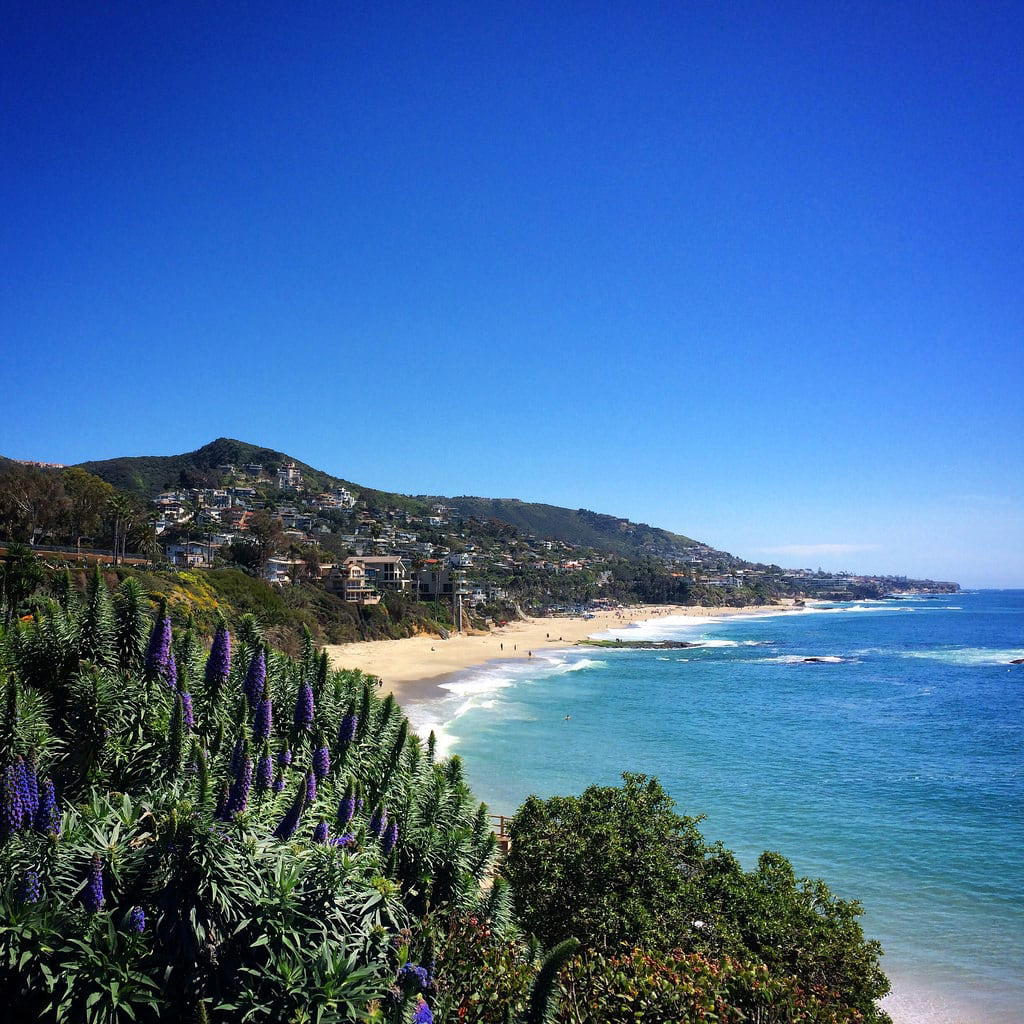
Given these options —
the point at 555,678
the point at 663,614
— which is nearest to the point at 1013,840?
the point at 555,678

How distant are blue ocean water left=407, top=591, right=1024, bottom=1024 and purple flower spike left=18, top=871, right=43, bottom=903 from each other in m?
14.4

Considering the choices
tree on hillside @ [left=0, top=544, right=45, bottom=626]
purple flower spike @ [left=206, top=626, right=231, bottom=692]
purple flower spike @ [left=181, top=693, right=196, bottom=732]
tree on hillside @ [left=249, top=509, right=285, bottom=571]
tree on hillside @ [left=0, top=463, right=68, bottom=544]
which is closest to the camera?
purple flower spike @ [left=181, top=693, right=196, bottom=732]

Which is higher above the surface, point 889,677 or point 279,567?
point 279,567

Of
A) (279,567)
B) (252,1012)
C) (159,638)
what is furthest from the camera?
(279,567)

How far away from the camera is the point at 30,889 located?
634 centimetres

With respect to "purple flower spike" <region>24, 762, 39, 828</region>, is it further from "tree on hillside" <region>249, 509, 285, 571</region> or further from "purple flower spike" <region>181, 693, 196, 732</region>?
"tree on hillside" <region>249, 509, 285, 571</region>

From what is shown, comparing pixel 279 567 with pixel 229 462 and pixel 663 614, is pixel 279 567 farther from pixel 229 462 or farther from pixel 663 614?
pixel 229 462

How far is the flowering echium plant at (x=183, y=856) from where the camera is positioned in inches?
243

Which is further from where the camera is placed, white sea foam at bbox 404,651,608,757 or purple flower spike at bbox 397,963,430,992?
white sea foam at bbox 404,651,608,757

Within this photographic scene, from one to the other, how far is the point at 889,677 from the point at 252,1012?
63.0 m

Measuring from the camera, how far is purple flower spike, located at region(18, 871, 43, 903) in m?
6.33

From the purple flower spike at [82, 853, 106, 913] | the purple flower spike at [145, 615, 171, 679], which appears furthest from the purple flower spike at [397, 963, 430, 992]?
the purple flower spike at [145, 615, 171, 679]

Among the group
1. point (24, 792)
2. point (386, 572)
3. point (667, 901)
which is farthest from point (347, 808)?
point (386, 572)

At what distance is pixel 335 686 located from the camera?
14.7 m
